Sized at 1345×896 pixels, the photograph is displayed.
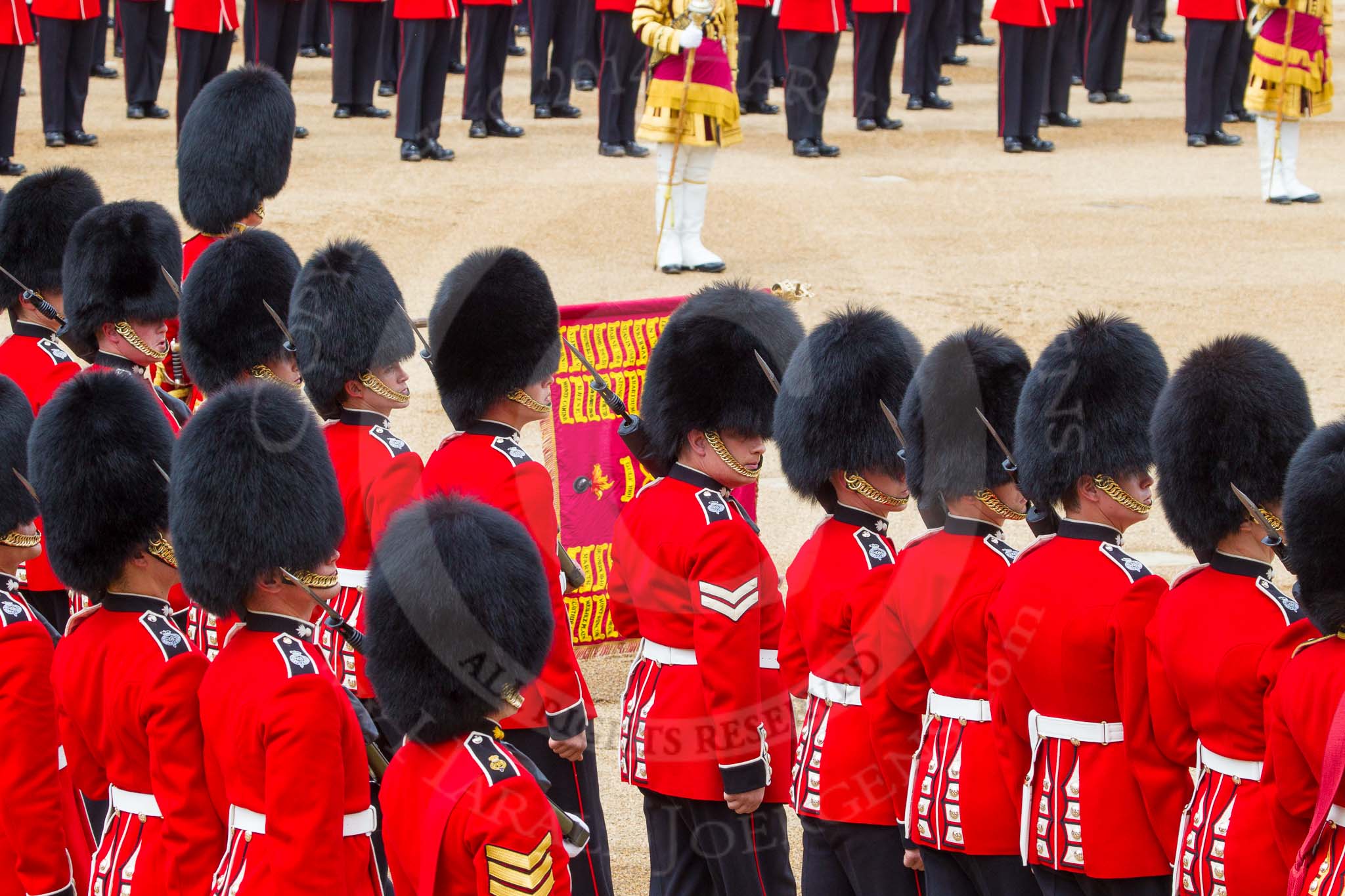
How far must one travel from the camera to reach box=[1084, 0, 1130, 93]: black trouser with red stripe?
11.9m

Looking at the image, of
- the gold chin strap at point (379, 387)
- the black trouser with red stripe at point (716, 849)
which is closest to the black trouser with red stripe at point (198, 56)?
the gold chin strap at point (379, 387)

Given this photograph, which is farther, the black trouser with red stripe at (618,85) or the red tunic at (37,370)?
the black trouser with red stripe at (618,85)

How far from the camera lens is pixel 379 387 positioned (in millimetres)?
3404

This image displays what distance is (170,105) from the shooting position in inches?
441

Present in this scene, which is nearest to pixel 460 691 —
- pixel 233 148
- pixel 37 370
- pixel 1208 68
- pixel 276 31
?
pixel 37 370

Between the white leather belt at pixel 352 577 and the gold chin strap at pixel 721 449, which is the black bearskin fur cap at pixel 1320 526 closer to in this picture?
the gold chin strap at pixel 721 449

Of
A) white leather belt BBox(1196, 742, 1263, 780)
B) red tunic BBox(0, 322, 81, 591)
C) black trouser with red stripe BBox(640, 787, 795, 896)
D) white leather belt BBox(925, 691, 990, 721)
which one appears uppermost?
red tunic BBox(0, 322, 81, 591)

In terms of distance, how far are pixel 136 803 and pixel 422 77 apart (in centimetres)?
749

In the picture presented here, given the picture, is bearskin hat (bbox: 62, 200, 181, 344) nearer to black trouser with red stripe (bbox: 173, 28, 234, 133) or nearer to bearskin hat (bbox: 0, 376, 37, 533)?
bearskin hat (bbox: 0, 376, 37, 533)

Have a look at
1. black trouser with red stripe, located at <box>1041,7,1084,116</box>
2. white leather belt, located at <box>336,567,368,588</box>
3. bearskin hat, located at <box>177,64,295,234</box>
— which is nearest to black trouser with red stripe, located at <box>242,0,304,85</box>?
black trouser with red stripe, located at <box>1041,7,1084,116</box>

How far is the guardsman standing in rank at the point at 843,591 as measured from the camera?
2.87m

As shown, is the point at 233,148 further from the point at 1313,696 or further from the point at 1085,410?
the point at 1313,696

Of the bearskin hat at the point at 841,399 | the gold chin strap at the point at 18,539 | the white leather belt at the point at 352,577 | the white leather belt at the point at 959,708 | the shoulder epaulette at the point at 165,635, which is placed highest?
the bearskin hat at the point at 841,399

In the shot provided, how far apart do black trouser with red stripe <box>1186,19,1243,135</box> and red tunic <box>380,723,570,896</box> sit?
30.3 feet
